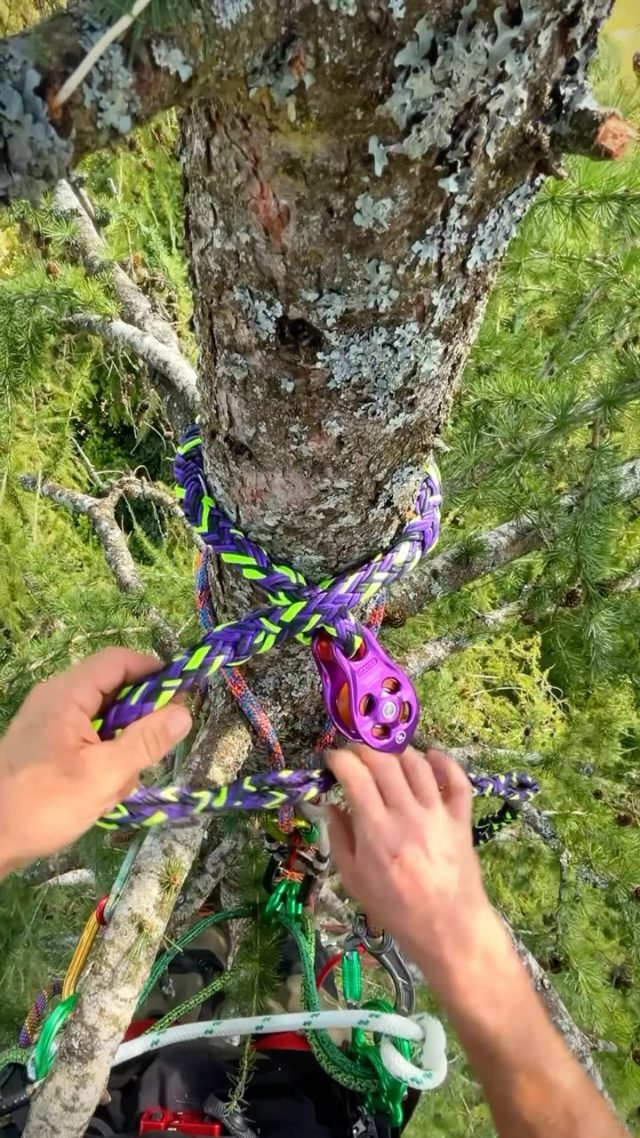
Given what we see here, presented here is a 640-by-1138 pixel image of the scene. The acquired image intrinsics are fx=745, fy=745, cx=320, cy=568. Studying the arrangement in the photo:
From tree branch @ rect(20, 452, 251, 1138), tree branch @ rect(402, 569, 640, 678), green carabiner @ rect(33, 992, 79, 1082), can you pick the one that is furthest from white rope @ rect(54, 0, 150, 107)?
tree branch @ rect(402, 569, 640, 678)

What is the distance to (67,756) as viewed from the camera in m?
0.67

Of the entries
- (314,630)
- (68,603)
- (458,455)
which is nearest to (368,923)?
(314,630)

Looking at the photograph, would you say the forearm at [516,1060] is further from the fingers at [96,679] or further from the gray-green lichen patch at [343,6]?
the gray-green lichen patch at [343,6]

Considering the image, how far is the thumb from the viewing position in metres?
Result: 0.69

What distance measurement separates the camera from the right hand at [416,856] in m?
0.66

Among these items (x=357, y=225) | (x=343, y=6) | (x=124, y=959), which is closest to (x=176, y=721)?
(x=124, y=959)

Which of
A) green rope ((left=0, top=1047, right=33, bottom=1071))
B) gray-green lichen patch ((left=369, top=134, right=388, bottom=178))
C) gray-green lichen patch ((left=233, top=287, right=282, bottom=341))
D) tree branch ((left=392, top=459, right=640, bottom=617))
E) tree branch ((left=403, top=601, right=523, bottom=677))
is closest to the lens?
gray-green lichen patch ((left=369, top=134, right=388, bottom=178))

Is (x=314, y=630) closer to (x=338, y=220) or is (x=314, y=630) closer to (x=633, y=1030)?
(x=338, y=220)

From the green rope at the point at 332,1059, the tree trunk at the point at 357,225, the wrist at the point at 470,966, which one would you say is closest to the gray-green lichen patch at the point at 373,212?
the tree trunk at the point at 357,225

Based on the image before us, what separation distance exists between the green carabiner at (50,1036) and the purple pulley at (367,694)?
44cm

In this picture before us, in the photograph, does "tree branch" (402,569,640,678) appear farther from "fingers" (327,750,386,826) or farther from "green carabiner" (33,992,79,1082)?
"green carabiner" (33,992,79,1082)

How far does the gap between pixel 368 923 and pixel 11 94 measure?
3.18 ft

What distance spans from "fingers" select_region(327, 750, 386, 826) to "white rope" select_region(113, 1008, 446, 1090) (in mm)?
350

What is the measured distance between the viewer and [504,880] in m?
1.95
